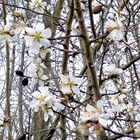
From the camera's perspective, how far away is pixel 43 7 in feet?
7.70

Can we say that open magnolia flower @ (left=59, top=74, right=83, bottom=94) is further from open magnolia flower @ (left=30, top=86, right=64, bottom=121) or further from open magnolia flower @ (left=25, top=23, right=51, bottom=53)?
open magnolia flower @ (left=25, top=23, right=51, bottom=53)

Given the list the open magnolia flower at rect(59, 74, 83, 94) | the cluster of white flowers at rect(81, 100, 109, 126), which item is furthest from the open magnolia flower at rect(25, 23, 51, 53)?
the cluster of white flowers at rect(81, 100, 109, 126)

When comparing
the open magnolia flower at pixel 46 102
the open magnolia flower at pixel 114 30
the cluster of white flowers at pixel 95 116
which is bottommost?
the cluster of white flowers at pixel 95 116

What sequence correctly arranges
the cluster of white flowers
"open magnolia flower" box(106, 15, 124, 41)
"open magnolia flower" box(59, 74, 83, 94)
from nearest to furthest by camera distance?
the cluster of white flowers → "open magnolia flower" box(106, 15, 124, 41) → "open magnolia flower" box(59, 74, 83, 94)

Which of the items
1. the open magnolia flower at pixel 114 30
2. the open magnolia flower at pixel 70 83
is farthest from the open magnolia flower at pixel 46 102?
the open magnolia flower at pixel 114 30

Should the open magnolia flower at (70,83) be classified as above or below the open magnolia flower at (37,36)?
below

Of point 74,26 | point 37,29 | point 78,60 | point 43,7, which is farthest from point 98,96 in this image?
point 78,60

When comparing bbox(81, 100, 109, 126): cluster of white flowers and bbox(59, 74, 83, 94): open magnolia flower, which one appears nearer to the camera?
bbox(81, 100, 109, 126): cluster of white flowers

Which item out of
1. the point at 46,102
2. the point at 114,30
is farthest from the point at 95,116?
the point at 114,30

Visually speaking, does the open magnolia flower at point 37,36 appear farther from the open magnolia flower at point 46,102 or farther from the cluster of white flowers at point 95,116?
the cluster of white flowers at point 95,116

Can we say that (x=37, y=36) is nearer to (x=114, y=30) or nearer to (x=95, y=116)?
(x=114, y=30)

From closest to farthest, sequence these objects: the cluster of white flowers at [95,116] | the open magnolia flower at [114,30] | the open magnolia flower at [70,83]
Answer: the cluster of white flowers at [95,116]
the open magnolia flower at [114,30]
the open magnolia flower at [70,83]

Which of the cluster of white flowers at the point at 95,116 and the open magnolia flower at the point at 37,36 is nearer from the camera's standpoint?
the cluster of white flowers at the point at 95,116

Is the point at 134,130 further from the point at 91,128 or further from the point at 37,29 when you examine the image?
the point at 37,29
